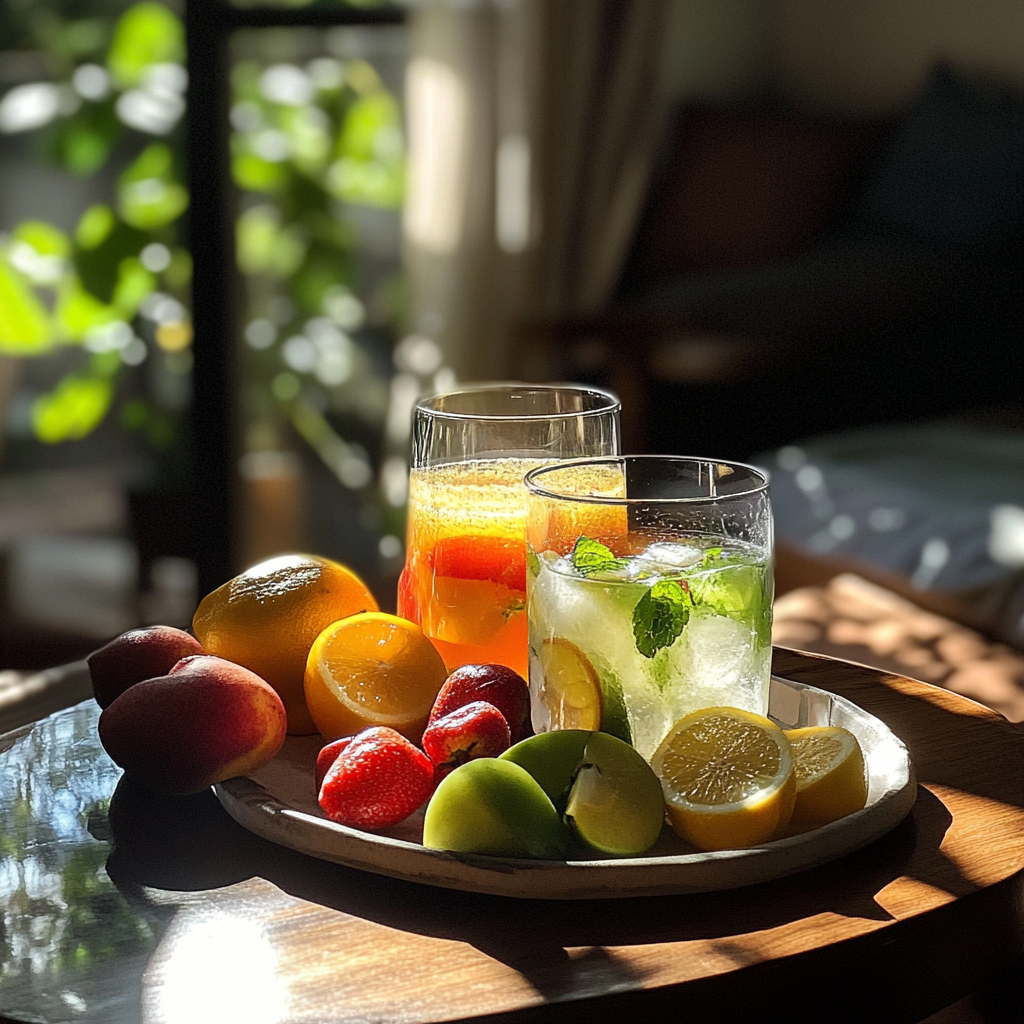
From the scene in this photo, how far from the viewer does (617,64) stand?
322 cm

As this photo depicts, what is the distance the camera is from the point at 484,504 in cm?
104

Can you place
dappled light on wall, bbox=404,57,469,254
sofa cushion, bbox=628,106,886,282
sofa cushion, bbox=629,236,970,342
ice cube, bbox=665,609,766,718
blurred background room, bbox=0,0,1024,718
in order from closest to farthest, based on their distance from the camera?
ice cube, bbox=665,609,766,718, sofa cushion, bbox=629,236,970,342, blurred background room, bbox=0,0,1024,718, dappled light on wall, bbox=404,57,469,254, sofa cushion, bbox=628,106,886,282

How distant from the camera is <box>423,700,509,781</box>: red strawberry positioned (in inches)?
33.3

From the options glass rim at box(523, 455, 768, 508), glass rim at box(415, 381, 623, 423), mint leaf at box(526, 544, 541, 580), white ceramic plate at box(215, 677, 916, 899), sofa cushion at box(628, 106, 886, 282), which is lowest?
white ceramic plate at box(215, 677, 916, 899)

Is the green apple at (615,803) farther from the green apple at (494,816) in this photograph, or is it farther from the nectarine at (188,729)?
the nectarine at (188,729)

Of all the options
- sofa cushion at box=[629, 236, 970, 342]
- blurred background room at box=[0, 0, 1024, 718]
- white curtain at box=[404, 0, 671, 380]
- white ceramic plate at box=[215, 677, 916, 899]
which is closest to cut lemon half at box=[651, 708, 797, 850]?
white ceramic plate at box=[215, 677, 916, 899]

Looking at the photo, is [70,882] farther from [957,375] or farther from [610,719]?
[957,375]

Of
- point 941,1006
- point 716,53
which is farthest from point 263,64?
point 941,1006

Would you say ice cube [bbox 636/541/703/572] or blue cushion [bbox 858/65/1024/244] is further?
blue cushion [bbox 858/65/1024/244]

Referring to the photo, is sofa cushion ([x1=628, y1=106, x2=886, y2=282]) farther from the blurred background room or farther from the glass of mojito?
the glass of mojito

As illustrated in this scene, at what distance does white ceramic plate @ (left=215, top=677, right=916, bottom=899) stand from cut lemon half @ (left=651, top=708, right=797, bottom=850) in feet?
0.06

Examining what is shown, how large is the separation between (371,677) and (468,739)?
0.12 metres

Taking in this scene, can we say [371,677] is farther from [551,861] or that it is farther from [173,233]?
[173,233]

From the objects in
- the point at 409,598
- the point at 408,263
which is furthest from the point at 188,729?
the point at 408,263
